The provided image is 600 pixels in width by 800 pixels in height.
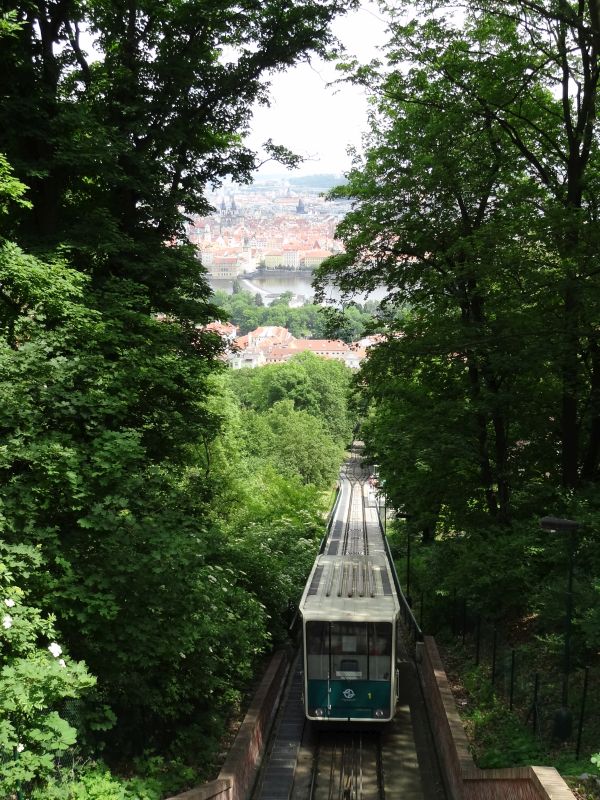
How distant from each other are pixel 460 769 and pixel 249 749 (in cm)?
354

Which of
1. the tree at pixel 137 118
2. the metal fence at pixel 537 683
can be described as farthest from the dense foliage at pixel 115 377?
the metal fence at pixel 537 683

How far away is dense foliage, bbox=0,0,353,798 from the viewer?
30.7ft

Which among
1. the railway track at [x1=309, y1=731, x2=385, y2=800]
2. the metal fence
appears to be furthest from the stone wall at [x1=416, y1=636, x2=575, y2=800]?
the railway track at [x1=309, y1=731, x2=385, y2=800]

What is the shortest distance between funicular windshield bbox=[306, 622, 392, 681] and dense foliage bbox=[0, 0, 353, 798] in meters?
1.14

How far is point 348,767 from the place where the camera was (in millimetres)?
14258

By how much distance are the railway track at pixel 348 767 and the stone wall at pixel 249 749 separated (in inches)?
44.1

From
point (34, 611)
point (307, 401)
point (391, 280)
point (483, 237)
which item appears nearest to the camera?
point (34, 611)

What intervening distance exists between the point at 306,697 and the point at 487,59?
47.6ft

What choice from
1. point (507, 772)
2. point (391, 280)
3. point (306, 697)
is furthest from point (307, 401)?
point (507, 772)

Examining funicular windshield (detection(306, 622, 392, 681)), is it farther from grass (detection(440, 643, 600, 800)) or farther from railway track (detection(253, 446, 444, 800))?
grass (detection(440, 643, 600, 800))

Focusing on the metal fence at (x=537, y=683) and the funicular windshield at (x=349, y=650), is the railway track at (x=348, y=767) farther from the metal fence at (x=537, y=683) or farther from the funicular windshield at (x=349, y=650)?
the metal fence at (x=537, y=683)

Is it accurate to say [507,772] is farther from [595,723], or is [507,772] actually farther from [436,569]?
[436,569]

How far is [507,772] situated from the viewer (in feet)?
30.7

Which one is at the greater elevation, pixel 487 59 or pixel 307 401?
pixel 487 59
